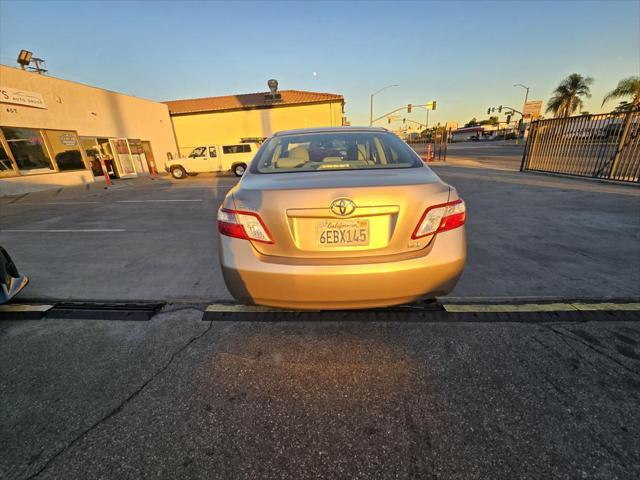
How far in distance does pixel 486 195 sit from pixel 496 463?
25.3ft

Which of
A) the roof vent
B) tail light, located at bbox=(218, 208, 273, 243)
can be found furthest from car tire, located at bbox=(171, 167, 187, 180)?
tail light, located at bbox=(218, 208, 273, 243)

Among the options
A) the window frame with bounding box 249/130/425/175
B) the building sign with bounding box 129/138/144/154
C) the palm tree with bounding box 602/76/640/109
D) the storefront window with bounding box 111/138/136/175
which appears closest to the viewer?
the window frame with bounding box 249/130/425/175

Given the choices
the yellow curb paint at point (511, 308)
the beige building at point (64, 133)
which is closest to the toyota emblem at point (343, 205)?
the yellow curb paint at point (511, 308)

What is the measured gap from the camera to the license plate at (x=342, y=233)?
1797mm

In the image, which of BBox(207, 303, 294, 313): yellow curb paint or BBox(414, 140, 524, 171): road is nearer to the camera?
BBox(207, 303, 294, 313): yellow curb paint

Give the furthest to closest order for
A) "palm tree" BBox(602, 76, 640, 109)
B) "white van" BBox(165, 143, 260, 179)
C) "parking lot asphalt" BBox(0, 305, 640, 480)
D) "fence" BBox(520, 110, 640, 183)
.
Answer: "palm tree" BBox(602, 76, 640, 109) < "white van" BBox(165, 143, 260, 179) < "fence" BBox(520, 110, 640, 183) < "parking lot asphalt" BBox(0, 305, 640, 480)

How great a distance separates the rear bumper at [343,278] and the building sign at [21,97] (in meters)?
16.3

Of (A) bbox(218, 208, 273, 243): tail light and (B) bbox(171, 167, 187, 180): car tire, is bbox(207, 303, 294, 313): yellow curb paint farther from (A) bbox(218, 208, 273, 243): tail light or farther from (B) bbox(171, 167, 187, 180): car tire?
(B) bbox(171, 167, 187, 180): car tire

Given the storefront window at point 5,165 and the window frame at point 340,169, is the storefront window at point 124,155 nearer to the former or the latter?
the storefront window at point 5,165

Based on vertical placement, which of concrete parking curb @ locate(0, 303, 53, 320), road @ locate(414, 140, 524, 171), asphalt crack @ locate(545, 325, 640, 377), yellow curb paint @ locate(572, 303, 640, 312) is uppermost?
concrete parking curb @ locate(0, 303, 53, 320)

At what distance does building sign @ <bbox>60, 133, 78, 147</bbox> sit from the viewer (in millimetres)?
13922

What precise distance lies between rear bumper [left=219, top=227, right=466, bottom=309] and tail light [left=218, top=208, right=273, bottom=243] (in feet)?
0.19

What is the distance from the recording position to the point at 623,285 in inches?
116

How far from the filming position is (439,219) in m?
1.86
